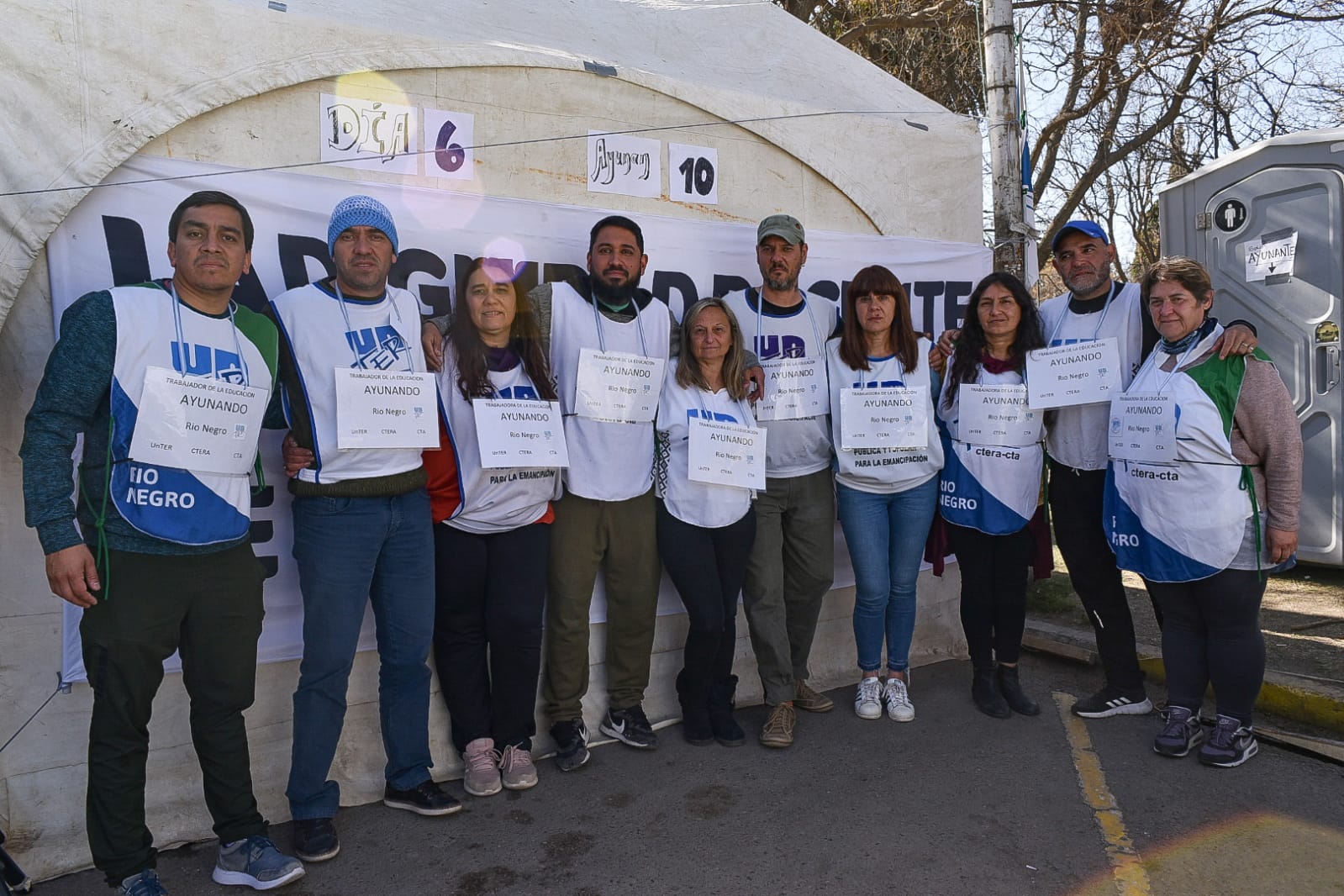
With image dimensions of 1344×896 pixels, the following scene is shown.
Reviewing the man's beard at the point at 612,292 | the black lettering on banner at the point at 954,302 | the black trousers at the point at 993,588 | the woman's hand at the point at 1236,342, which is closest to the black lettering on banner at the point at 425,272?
the man's beard at the point at 612,292

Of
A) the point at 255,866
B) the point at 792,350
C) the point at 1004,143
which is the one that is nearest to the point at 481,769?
the point at 255,866

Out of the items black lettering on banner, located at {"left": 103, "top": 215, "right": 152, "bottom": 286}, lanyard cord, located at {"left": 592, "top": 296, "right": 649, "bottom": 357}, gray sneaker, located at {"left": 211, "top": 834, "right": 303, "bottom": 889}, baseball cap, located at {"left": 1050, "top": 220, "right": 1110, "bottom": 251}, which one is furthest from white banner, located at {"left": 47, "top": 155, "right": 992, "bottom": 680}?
baseball cap, located at {"left": 1050, "top": 220, "right": 1110, "bottom": 251}

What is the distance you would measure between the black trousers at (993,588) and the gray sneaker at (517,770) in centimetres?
202

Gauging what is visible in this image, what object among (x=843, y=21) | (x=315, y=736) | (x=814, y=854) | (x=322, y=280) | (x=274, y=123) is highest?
(x=843, y=21)

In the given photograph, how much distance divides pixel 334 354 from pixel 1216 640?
11.0 ft

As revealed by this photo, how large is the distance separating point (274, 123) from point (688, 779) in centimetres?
279

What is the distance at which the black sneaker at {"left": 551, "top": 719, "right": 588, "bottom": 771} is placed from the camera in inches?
145

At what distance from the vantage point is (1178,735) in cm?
371

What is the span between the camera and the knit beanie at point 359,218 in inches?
123

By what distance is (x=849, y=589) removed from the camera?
4.75 meters

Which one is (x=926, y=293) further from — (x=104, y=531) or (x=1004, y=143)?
(x=104, y=531)

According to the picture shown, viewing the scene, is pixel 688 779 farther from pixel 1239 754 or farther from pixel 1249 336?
pixel 1249 336

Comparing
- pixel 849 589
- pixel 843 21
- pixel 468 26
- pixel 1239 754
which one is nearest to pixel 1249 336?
pixel 1239 754

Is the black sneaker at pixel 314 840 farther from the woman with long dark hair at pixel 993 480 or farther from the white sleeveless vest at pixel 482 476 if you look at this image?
the woman with long dark hair at pixel 993 480
